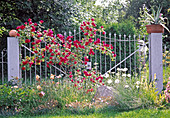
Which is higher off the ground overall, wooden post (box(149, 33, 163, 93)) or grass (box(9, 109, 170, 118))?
wooden post (box(149, 33, 163, 93))

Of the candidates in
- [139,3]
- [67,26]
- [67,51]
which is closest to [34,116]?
[67,51]

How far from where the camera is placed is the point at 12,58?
4.96m

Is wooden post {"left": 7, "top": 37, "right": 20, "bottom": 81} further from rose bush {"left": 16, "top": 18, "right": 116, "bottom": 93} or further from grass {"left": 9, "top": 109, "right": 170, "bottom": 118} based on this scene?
grass {"left": 9, "top": 109, "right": 170, "bottom": 118}

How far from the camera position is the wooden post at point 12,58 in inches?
195

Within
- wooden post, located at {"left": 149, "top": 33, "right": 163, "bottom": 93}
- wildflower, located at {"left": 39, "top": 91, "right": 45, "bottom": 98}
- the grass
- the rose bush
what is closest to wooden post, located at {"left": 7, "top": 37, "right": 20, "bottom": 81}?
the rose bush

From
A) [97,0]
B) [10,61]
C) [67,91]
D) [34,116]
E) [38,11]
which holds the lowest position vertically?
[34,116]

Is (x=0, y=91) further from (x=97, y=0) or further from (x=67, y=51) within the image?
(x=97, y=0)

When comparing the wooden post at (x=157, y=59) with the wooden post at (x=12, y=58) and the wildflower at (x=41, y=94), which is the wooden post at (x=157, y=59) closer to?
the wildflower at (x=41, y=94)

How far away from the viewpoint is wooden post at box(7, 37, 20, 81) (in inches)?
195

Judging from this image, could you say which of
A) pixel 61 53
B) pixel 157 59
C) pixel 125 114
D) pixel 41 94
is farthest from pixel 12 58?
pixel 157 59

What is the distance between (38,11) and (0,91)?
376 centimetres

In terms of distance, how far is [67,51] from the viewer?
527 cm

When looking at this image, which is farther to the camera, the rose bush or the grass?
the rose bush

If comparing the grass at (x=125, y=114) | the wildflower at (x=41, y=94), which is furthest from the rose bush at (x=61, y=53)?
the grass at (x=125, y=114)
